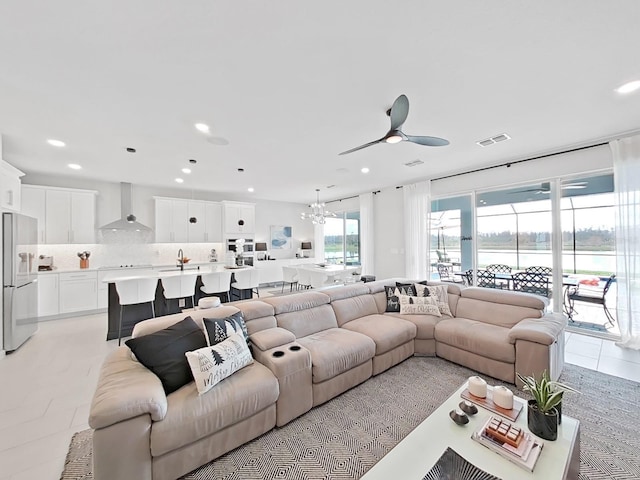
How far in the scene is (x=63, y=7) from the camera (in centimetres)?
159

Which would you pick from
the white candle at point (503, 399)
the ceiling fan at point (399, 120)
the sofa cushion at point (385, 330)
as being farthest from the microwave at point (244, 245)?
the white candle at point (503, 399)

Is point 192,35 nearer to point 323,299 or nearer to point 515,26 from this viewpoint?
point 515,26

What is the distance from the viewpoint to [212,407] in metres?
1.69

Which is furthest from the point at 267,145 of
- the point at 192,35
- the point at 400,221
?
the point at 400,221

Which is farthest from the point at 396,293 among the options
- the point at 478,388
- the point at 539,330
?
the point at 478,388

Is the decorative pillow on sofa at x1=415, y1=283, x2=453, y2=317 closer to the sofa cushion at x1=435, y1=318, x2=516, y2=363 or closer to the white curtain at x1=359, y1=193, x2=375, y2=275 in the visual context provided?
the sofa cushion at x1=435, y1=318, x2=516, y2=363

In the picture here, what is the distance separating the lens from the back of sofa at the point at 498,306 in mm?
3066

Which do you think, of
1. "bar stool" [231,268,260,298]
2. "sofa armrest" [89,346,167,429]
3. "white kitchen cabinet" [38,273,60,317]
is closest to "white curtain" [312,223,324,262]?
"bar stool" [231,268,260,298]

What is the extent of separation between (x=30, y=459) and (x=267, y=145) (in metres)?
3.72

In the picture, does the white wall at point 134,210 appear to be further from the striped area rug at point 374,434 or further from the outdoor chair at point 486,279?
the outdoor chair at point 486,279

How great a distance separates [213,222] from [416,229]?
526 centimetres

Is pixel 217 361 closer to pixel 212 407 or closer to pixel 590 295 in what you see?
pixel 212 407

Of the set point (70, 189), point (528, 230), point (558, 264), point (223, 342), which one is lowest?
point (223, 342)

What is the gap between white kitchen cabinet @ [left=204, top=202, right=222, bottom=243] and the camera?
7.12 m
